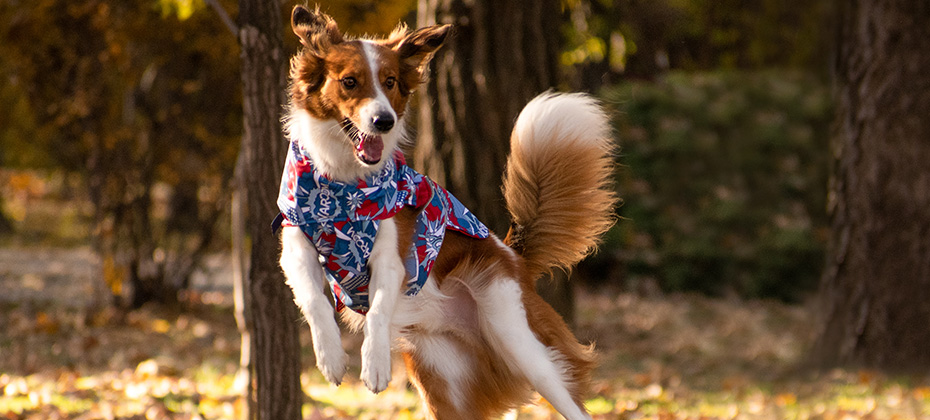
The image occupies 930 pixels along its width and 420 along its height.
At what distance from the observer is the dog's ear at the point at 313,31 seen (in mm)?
2764

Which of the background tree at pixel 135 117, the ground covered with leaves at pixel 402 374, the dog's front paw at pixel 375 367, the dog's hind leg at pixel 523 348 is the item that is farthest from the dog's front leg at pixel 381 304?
the background tree at pixel 135 117

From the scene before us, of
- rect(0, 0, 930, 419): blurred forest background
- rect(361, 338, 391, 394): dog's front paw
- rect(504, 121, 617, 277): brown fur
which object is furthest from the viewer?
rect(0, 0, 930, 419): blurred forest background

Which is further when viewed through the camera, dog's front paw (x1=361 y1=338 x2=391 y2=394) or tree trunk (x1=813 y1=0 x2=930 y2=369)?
tree trunk (x1=813 y1=0 x2=930 y2=369)

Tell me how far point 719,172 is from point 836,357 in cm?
382

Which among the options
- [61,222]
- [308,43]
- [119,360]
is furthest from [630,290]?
[61,222]

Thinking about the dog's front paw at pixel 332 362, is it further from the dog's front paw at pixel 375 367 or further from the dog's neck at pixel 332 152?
the dog's neck at pixel 332 152

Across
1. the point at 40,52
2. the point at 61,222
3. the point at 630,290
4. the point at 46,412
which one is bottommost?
the point at 61,222

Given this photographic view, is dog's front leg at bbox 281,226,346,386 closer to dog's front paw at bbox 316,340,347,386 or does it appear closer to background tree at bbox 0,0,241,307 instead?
dog's front paw at bbox 316,340,347,386

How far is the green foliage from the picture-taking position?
9844 millimetres

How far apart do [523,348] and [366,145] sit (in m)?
0.96

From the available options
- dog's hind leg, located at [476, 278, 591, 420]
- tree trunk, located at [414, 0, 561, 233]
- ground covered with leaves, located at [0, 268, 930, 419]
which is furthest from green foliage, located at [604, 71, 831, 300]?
dog's hind leg, located at [476, 278, 591, 420]

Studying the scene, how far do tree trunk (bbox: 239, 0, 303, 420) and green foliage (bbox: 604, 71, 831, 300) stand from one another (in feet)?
22.3

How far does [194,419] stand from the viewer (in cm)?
→ 461

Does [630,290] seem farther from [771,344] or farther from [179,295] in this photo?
[179,295]
